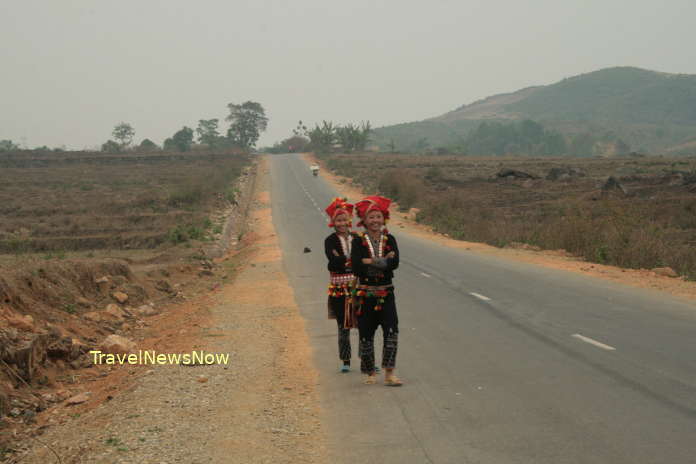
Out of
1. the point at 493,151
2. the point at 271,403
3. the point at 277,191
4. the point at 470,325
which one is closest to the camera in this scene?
the point at 271,403

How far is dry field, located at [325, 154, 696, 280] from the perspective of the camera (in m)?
18.8

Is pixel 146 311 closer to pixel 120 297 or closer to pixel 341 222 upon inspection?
pixel 120 297

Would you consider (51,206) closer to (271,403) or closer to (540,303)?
(540,303)

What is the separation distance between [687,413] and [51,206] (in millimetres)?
33754

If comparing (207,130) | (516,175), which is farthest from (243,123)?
(516,175)

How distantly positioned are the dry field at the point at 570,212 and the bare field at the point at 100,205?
11072 mm

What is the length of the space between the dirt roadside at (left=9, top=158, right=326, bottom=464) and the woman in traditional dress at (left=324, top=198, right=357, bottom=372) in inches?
32.4

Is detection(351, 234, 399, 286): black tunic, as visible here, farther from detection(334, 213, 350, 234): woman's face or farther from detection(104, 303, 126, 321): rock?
detection(104, 303, 126, 321): rock

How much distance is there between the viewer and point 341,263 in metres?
7.61

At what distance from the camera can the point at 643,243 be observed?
59.4ft

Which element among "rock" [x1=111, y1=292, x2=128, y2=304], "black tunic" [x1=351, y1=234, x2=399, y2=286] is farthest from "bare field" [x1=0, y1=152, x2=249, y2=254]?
"black tunic" [x1=351, y1=234, x2=399, y2=286]

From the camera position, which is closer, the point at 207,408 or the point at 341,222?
the point at 207,408

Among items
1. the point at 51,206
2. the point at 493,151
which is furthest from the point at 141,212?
the point at 493,151

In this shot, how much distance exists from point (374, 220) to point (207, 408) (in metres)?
2.48
